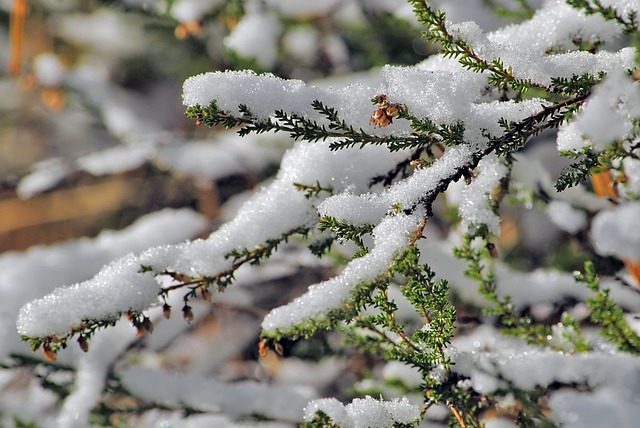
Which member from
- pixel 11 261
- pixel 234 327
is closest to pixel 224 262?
pixel 11 261

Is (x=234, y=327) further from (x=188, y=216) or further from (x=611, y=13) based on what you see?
(x=611, y=13)

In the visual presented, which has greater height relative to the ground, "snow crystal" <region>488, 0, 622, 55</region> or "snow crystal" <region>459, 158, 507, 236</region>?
"snow crystal" <region>488, 0, 622, 55</region>

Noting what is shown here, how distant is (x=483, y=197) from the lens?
4.36ft

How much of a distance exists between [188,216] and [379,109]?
1.65 metres

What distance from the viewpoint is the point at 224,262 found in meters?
1.28

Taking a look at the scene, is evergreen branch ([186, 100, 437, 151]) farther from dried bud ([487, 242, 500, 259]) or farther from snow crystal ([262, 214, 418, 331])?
dried bud ([487, 242, 500, 259])

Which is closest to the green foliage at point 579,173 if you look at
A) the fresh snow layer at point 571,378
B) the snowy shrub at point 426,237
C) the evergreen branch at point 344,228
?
the snowy shrub at point 426,237

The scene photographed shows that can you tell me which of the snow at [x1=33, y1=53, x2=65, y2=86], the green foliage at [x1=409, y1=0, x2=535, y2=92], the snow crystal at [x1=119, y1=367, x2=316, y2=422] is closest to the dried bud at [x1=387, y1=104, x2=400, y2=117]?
the green foliage at [x1=409, y1=0, x2=535, y2=92]

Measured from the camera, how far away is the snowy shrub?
1.10 metres

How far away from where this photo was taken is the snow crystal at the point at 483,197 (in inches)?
51.4

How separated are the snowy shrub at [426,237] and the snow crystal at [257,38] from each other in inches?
32.9

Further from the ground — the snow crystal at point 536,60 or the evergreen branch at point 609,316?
the snow crystal at point 536,60

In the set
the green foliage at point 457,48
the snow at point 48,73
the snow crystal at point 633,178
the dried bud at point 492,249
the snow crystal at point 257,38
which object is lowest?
the dried bud at point 492,249

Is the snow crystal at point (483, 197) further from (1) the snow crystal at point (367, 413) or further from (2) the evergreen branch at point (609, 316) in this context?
(1) the snow crystal at point (367, 413)
